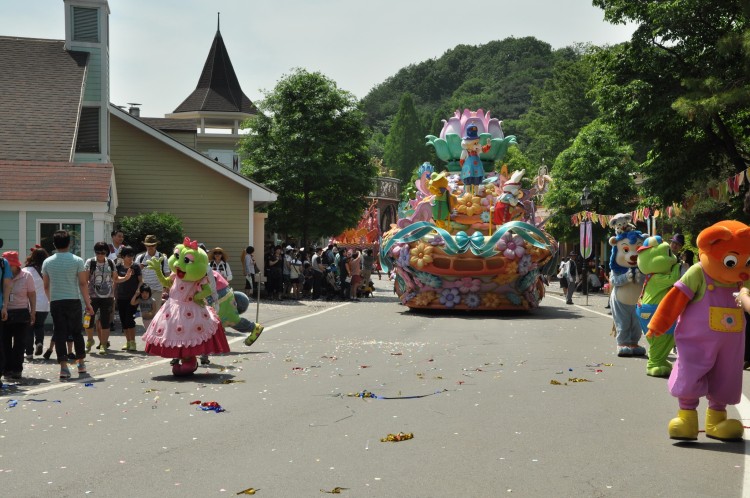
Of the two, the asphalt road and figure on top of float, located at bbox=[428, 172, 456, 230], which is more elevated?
figure on top of float, located at bbox=[428, 172, 456, 230]

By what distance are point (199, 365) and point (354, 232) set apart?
5258 cm

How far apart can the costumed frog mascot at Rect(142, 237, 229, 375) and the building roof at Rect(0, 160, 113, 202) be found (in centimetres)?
756

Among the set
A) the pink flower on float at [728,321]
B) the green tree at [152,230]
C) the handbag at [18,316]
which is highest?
the green tree at [152,230]

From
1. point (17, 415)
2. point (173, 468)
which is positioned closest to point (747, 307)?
point (173, 468)

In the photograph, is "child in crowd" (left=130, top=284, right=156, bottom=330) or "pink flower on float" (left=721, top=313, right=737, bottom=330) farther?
"child in crowd" (left=130, top=284, right=156, bottom=330)

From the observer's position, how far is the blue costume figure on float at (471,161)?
2375cm

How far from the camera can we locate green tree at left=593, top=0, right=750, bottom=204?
2406cm

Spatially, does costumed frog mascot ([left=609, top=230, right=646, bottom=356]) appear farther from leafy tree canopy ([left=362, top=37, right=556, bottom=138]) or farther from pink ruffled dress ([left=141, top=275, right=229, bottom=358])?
leafy tree canopy ([left=362, top=37, right=556, bottom=138])

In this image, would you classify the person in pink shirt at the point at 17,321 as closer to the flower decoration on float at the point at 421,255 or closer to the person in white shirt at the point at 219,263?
the person in white shirt at the point at 219,263

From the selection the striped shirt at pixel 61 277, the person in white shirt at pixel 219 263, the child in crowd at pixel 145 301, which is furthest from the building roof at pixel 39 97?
the striped shirt at pixel 61 277

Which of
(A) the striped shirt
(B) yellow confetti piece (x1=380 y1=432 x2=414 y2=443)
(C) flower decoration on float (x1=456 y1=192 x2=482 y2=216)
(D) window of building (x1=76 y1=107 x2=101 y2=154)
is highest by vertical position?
(D) window of building (x1=76 y1=107 x2=101 y2=154)

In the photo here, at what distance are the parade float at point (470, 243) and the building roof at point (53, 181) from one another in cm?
682

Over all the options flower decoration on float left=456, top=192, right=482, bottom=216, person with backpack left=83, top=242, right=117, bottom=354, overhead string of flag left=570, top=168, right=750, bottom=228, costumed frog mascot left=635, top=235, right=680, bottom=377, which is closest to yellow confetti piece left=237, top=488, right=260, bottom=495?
costumed frog mascot left=635, top=235, right=680, bottom=377

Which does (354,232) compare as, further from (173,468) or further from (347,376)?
(173,468)
